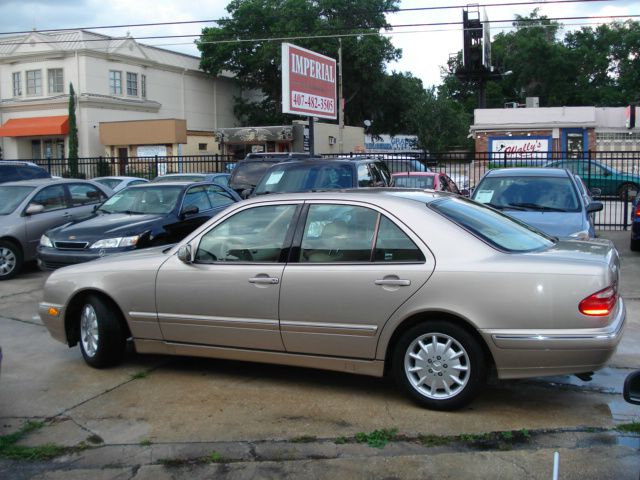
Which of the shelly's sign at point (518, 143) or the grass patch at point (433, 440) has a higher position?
the shelly's sign at point (518, 143)

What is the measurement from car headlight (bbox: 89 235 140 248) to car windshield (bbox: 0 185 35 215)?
9.97 feet

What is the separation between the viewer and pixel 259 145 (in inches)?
1613

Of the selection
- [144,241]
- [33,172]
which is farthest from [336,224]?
[33,172]

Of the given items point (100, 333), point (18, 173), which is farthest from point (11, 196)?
point (100, 333)

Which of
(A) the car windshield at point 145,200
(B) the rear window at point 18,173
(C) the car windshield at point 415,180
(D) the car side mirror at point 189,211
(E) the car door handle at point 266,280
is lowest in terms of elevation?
(E) the car door handle at point 266,280

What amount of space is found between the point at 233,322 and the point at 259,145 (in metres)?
36.5

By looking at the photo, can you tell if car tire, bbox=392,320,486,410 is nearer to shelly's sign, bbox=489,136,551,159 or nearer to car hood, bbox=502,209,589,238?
car hood, bbox=502,209,589,238

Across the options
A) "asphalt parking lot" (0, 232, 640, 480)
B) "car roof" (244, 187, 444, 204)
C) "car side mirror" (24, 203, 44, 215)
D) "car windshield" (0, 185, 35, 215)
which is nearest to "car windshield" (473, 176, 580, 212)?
"asphalt parking lot" (0, 232, 640, 480)

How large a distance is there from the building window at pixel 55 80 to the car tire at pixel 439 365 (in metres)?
40.5

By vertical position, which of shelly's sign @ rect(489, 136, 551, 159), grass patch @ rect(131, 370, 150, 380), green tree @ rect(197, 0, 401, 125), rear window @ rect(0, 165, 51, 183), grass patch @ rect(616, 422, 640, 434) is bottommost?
grass patch @ rect(131, 370, 150, 380)

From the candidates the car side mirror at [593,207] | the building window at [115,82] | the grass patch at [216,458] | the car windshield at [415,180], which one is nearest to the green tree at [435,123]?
the building window at [115,82]

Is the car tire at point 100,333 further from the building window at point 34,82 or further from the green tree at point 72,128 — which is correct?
the building window at point 34,82

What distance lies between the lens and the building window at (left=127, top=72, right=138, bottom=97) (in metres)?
42.9

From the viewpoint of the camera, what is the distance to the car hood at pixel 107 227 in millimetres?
9320
